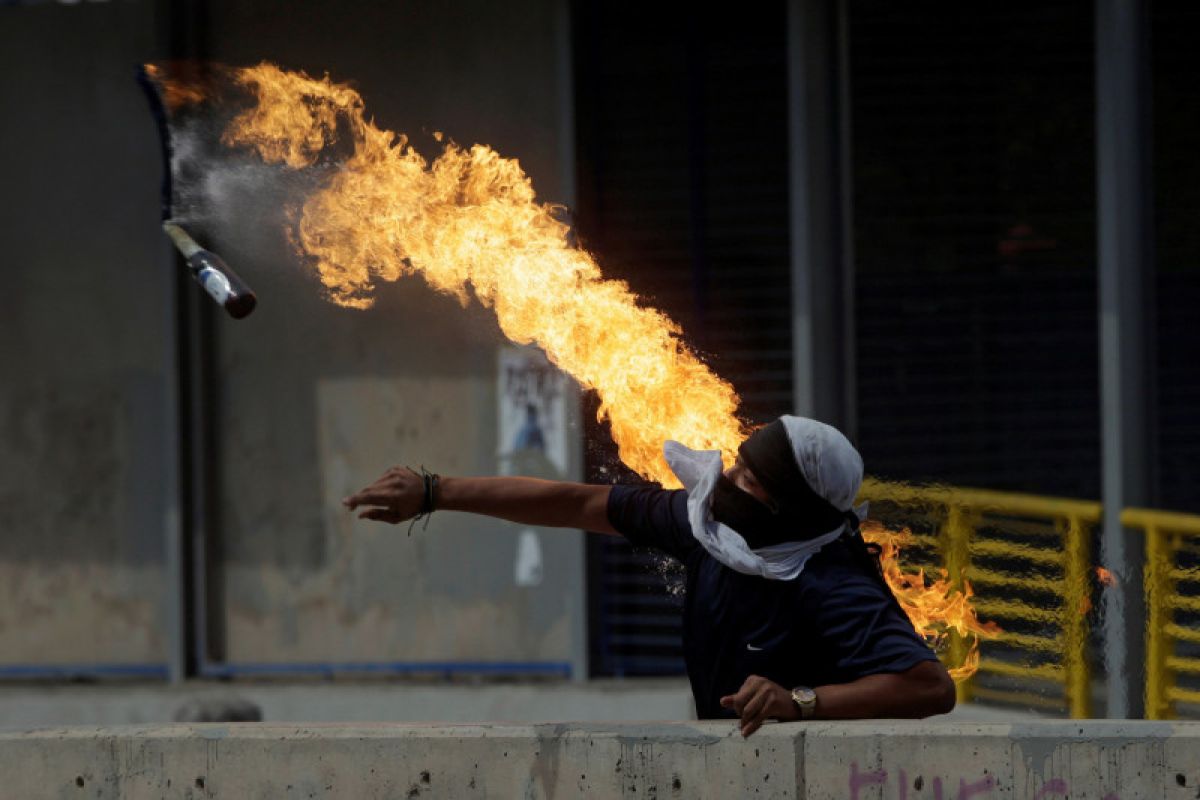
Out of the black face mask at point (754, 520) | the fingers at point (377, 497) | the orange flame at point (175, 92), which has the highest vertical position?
the orange flame at point (175, 92)

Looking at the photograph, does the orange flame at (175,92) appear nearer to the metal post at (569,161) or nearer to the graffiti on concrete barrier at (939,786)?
the metal post at (569,161)

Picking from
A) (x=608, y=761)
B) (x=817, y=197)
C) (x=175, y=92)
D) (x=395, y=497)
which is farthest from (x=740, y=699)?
(x=817, y=197)

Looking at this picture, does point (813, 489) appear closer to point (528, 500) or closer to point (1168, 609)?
point (528, 500)

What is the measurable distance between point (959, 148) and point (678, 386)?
4.43 metres

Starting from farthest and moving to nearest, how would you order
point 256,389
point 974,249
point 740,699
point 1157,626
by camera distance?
point 256,389
point 974,249
point 1157,626
point 740,699

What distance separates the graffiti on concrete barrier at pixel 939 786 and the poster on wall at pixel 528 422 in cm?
561

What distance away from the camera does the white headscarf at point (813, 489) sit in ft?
14.8

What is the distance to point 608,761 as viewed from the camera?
4566mm

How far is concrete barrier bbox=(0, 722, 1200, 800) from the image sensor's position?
440cm

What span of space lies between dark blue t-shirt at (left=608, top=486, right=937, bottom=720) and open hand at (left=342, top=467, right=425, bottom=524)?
0.78 metres

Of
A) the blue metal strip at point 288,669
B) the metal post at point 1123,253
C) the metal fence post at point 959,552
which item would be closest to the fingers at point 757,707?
the metal fence post at point 959,552

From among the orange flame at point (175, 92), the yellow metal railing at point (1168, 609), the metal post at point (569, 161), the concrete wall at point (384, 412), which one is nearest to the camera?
the orange flame at point (175, 92)

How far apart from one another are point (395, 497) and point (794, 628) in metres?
1.15

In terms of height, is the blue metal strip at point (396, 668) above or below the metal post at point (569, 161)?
below
